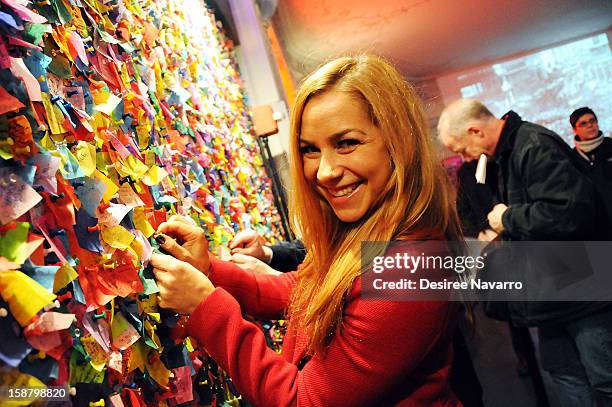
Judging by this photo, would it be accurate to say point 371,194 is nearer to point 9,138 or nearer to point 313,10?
point 9,138

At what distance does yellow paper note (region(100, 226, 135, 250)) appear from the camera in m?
0.74

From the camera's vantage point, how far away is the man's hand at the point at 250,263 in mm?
1450

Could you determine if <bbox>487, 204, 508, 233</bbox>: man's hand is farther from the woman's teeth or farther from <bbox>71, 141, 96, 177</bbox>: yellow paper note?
<bbox>71, 141, 96, 177</bbox>: yellow paper note

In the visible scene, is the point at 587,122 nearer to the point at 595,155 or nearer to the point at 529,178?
the point at 595,155

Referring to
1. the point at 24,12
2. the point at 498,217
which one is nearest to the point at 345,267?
the point at 24,12

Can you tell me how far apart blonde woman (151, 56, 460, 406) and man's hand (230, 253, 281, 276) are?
→ 229 mm

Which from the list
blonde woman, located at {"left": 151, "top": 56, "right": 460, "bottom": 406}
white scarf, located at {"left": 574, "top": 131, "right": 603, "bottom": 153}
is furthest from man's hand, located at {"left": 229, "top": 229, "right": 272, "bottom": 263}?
white scarf, located at {"left": 574, "top": 131, "right": 603, "bottom": 153}

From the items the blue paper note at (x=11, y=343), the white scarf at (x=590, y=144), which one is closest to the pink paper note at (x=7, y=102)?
the blue paper note at (x=11, y=343)

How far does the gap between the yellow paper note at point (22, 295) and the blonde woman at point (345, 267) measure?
0.37 m

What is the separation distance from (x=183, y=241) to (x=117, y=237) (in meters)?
0.29

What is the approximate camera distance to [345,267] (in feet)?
3.22

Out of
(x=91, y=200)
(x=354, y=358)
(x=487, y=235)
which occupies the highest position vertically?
(x=91, y=200)

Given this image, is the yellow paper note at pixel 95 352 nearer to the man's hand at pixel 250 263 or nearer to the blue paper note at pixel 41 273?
the blue paper note at pixel 41 273

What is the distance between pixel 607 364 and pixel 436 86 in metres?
2.87
